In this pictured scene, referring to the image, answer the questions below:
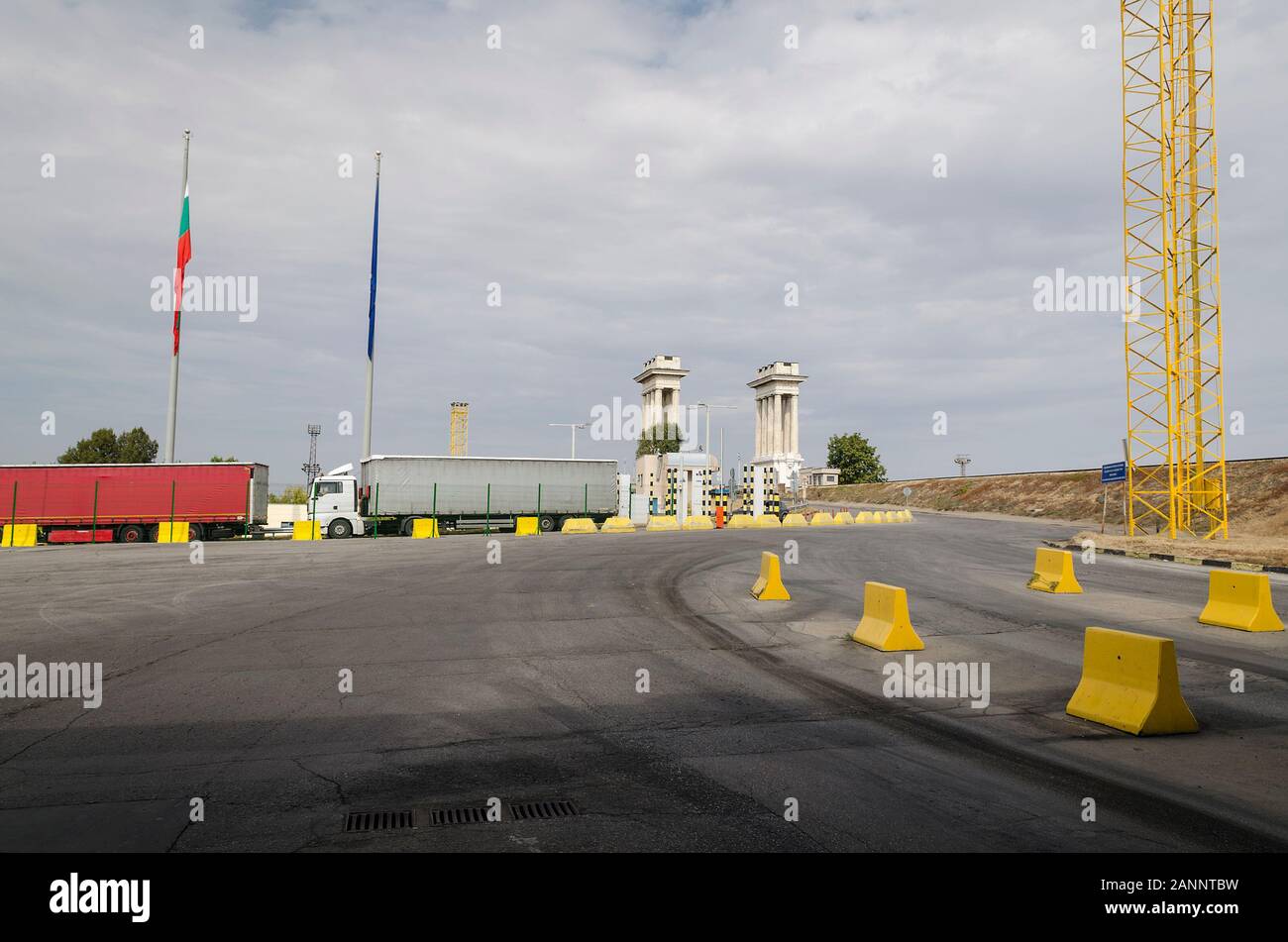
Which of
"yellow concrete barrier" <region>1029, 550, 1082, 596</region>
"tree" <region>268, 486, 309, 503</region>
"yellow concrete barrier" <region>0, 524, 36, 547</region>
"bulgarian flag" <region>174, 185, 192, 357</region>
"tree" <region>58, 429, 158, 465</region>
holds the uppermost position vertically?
"bulgarian flag" <region>174, 185, 192, 357</region>

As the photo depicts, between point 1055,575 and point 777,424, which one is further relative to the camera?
point 777,424

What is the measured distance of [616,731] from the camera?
6348 mm

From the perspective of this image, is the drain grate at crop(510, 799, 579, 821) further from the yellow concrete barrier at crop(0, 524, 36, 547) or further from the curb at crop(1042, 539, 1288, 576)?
the yellow concrete barrier at crop(0, 524, 36, 547)

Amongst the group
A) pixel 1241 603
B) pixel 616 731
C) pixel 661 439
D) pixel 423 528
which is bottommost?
pixel 616 731

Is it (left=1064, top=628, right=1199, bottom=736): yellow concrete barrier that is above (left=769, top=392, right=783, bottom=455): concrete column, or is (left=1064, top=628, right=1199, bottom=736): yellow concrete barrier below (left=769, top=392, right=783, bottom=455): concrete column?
below

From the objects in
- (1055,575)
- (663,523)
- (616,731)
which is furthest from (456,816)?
(663,523)

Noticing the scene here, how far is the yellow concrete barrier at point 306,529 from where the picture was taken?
1352 inches

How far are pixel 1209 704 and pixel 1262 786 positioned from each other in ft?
8.22

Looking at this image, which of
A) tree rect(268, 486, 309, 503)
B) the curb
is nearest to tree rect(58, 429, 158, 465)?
tree rect(268, 486, 309, 503)

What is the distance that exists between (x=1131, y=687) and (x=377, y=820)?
19.8 ft

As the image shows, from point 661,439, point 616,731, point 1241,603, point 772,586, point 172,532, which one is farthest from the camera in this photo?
point 661,439

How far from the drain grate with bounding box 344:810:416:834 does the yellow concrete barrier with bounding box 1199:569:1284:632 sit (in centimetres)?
1145

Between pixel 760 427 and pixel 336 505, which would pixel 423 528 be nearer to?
pixel 336 505

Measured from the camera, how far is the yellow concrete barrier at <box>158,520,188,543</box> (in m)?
32.4
